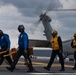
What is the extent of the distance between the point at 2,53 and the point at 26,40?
6.48 ft

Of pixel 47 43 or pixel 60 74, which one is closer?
pixel 60 74

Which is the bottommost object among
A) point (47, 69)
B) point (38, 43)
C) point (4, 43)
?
point (38, 43)

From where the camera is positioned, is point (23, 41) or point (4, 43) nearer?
point (23, 41)

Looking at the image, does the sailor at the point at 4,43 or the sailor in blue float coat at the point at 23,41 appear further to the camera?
the sailor at the point at 4,43

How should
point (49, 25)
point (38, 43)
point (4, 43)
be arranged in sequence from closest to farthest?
point (4, 43) → point (38, 43) → point (49, 25)

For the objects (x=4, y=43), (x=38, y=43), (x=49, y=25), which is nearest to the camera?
(x=4, y=43)

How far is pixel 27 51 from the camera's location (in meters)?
17.7

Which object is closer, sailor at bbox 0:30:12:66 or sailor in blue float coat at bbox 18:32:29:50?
sailor in blue float coat at bbox 18:32:29:50

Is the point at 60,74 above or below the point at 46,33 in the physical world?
above

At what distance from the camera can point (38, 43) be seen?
5222 cm

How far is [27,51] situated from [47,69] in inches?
89.6

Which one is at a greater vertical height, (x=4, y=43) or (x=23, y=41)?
(x=23, y=41)

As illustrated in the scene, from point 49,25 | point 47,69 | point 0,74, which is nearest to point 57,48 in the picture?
point 47,69

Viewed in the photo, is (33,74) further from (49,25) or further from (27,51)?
(49,25)
